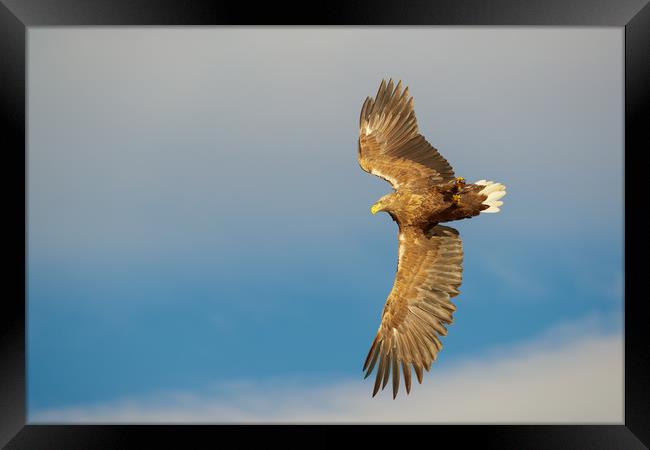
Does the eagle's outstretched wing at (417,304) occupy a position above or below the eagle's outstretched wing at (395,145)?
below

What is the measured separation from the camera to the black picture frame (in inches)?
273

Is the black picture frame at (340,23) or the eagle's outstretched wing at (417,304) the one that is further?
the eagle's outstretched wing at (417,304)

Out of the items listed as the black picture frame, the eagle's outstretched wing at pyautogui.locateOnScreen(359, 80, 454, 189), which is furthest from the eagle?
the black picture frame

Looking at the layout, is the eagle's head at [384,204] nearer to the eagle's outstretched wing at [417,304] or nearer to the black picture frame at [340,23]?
the eagle's outstretched wing at [417,304]

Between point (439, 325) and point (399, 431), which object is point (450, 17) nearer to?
point (439, 325)

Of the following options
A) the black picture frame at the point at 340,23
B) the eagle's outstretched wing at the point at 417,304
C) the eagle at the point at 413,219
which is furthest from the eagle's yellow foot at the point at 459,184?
the black picture frame at the point at 340,23

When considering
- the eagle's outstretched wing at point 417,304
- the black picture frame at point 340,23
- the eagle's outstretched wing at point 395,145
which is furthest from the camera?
the eagle's outstretched wing at point 395,145

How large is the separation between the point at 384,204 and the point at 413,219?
320mm

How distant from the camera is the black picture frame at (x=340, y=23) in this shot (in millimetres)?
6922

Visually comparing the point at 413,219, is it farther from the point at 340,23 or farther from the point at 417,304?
the point at 340,23

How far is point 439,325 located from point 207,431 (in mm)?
2462

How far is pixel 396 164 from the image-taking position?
7316 millimetres

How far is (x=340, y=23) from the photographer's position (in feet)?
22.7

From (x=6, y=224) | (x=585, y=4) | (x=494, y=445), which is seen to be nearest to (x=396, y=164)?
(x=585, y=4)
